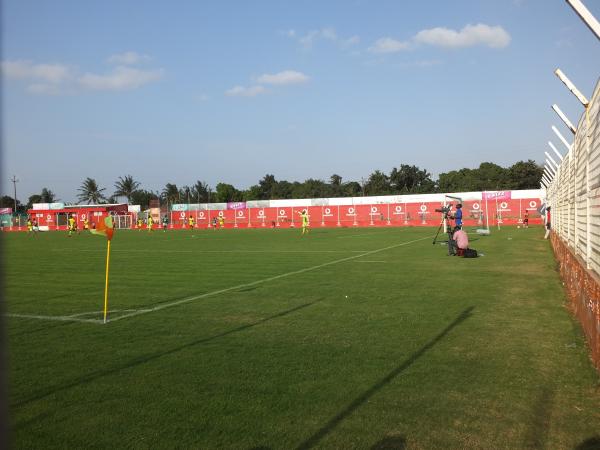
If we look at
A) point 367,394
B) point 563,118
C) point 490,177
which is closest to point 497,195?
point 490,177

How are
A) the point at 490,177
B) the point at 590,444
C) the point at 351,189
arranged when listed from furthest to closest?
1. the point at 351,189
2. the point at 490,177
3. the point at 590,444

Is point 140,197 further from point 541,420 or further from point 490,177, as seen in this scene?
point 541,420

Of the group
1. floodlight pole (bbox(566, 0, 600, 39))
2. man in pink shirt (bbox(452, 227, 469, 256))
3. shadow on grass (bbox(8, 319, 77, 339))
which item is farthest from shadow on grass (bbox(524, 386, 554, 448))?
man in pink shirt (bbox(452, 227, 469, 256))

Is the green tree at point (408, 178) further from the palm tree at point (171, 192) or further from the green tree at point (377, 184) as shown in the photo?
the palm tree at point (171, 192)

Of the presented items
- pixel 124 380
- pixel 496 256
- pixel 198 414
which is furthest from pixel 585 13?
pixel 496 256

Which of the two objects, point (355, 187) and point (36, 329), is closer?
point (36, 329)

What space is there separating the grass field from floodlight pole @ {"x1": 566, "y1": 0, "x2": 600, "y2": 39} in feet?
11.7

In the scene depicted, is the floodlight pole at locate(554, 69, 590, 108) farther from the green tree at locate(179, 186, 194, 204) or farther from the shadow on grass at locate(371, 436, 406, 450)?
the green tree at locate(179, 186, 194, 204)

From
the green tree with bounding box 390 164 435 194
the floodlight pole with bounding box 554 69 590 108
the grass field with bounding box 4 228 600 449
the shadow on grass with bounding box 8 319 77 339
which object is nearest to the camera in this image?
the grass field with bounding box 4 228 600 449

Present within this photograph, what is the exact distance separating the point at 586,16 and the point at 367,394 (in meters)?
4.48

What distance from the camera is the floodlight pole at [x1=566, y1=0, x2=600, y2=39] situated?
5098 mm

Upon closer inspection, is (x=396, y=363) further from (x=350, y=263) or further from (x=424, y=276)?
(x=350, y=263)

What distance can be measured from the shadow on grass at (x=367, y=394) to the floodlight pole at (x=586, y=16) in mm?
3910

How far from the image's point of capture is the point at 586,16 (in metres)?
5.18
